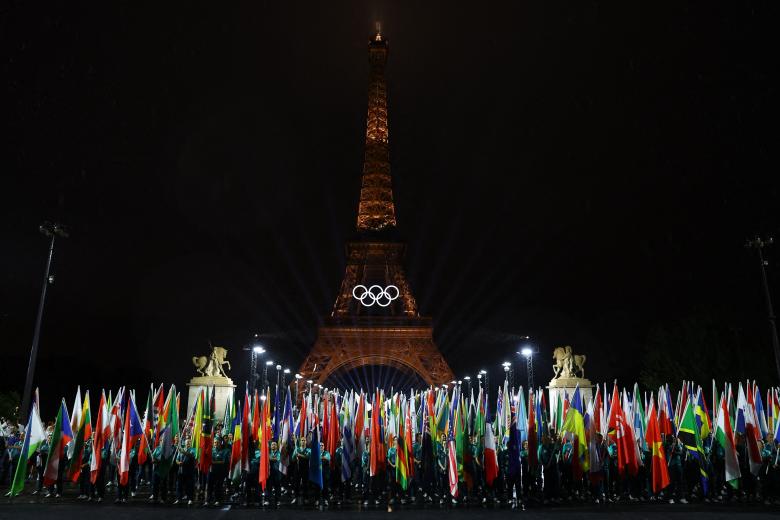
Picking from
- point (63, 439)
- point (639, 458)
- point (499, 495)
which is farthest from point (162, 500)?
point (639, 458)

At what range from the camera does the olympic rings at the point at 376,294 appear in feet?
218

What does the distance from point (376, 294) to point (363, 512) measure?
55597mm

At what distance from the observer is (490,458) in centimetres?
1495

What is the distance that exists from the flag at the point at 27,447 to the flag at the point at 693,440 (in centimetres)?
1478

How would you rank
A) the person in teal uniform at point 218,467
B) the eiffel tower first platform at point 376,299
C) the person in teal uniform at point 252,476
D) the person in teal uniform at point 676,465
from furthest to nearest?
the eiffel tower first platform at point 376,299
the person in teal uniform at point 676,465
the person in teal uniform at point 218,467
the person in teal uniform at point 252,476

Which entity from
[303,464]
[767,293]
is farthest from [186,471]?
[767,293]

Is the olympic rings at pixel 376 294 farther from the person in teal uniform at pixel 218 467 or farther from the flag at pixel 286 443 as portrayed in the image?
the person in teal uniform at pixel 218 467

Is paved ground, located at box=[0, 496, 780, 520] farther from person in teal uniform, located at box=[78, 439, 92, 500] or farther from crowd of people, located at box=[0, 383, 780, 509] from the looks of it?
person in teal uniform, located at box=[78, 439, 92, 500]

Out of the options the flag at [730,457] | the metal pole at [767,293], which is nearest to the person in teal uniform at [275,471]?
the flag at [730,457]

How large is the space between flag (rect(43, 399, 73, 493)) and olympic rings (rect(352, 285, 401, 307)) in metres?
49.7

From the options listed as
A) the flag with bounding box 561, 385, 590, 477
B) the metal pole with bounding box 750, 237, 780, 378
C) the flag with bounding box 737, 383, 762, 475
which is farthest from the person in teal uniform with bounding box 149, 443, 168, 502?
the metal pole with bounding box 750, 237, 780, 378

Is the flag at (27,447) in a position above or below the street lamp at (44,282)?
below

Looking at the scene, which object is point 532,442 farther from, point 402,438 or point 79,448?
point 79,448

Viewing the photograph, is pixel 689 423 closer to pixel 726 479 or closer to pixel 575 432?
pixel 726 479
